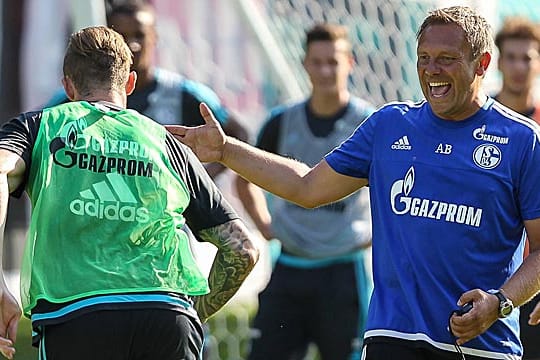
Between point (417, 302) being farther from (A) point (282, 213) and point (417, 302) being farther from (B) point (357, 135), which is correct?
(A) point (282, 213)

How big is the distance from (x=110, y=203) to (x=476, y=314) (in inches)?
49.7

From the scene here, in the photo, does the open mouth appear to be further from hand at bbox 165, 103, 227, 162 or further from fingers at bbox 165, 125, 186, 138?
fingers at bbox 165, 125, 186, 138

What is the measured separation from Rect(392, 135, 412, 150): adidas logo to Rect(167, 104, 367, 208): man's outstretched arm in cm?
23

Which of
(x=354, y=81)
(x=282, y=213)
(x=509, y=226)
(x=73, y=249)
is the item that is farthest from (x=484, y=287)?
(x=354, y=81)

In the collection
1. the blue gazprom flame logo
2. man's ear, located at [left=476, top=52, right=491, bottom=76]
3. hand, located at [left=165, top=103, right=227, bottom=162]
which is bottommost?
the blue gazprom flame logo

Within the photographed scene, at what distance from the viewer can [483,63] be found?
5.27m

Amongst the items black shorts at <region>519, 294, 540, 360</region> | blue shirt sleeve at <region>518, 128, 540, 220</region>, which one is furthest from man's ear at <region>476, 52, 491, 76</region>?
black shorts at <region>519, 294, 540, 360</region>

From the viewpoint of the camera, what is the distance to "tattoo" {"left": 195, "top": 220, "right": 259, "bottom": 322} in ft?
17.0

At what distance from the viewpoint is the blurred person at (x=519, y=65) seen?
7746mm

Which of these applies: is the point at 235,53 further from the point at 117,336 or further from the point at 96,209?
the point at 117,336

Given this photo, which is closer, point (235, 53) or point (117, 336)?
point (117, 336)

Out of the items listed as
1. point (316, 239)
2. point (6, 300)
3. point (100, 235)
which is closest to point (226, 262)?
point (100, 235)

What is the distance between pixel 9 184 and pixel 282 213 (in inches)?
134

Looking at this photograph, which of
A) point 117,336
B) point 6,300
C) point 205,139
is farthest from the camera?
point 205,139
